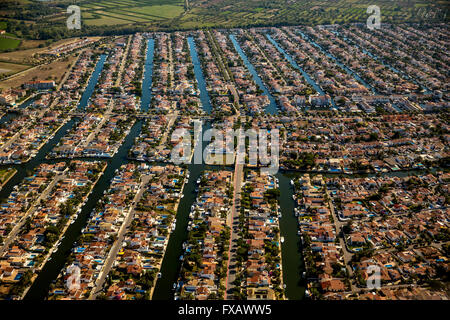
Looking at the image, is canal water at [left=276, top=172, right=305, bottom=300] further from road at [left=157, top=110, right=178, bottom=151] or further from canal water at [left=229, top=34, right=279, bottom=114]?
canal water at [left=229, top=34, right=279, bottom=114]

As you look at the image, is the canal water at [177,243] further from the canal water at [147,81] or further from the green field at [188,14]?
the green field at [188,14]

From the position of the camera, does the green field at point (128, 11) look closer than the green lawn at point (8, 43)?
No

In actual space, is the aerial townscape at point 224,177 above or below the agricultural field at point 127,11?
below

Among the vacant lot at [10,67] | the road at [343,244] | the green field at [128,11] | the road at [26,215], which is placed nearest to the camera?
the road at [343,244]

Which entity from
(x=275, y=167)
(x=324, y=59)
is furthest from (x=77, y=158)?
(x=324, y=59)

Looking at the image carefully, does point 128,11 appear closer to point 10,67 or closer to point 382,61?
point 10,67

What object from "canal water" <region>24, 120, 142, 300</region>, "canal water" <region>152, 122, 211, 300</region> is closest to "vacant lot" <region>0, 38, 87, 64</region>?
"canal water" <region>24, 120, 142, 300</region>
